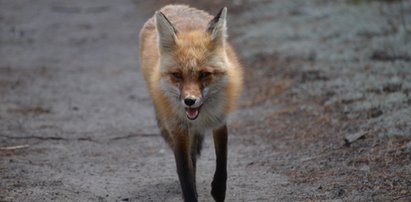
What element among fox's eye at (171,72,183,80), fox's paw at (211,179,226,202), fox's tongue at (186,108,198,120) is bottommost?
fox's paw at (211,179,226,202)

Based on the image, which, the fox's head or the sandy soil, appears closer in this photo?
the fox's head

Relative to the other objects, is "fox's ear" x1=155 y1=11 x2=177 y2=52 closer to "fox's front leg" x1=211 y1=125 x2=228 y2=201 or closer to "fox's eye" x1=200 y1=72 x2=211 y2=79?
"fox's eye" x1=200 y1=72 x2=211 y2=79

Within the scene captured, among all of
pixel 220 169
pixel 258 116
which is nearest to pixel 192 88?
pixel 220 169

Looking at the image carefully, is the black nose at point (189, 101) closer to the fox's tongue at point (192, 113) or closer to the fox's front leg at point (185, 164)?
the fox's tongue at point (192, 113)

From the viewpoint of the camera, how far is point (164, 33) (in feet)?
19.6

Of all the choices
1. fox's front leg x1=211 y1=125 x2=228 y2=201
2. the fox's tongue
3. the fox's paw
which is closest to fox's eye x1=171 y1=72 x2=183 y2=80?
the fox's tongue

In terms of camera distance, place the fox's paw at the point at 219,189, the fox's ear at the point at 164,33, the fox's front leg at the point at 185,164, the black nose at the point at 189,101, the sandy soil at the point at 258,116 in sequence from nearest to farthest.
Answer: the black nose at the point at 189,101 → the fox's front leg at the point at 185,164 → the fox's ear at the point at 164,33 → the fox's paw at the point at 219,189 → the sandy soil at the point at 258,116

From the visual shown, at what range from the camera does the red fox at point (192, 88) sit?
18.4 ft

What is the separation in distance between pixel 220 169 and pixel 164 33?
4.96 feet

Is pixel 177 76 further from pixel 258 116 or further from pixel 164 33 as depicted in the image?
pixel 258 116

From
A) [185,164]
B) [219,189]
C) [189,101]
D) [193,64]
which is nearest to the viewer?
[189,101]

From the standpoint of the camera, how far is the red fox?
560 cm

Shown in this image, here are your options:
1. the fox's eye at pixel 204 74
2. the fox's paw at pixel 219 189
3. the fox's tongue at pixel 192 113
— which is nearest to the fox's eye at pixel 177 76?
the fox's eye at pixel 204 74

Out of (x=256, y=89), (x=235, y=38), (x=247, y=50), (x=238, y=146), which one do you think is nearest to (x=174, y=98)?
(x=238, y=146)
